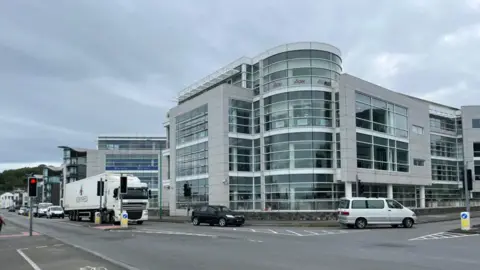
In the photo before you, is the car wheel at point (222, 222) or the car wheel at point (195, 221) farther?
the car wheel at point (195, 221)

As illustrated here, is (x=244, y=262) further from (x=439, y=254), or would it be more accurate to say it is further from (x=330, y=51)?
(x=330, y=51)

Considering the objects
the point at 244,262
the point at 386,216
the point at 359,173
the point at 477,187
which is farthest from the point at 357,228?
the point at 477,187

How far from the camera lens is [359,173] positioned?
→ 43.0m

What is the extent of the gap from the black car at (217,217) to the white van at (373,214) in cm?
820

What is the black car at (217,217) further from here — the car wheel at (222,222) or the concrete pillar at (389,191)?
the concrete pillar at (389,191)

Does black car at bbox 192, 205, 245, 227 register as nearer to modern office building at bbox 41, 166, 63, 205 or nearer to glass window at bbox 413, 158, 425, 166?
glass window at bbox 413, 158, 425, 166

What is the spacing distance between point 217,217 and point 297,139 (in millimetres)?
11678

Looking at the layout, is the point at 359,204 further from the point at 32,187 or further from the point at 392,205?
the point at 32,187

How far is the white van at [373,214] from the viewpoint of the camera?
28.8 m

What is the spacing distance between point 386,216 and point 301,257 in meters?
16.6

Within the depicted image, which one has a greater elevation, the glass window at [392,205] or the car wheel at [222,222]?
the glass window at [392,205]

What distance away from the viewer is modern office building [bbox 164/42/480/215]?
42125 mm

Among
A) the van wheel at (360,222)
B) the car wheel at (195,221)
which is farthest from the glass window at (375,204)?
the car wheel at (195,221)

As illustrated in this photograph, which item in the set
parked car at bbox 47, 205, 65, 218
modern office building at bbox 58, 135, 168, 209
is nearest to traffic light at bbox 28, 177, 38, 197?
parked car at bbox 47, 205, 65, 218
